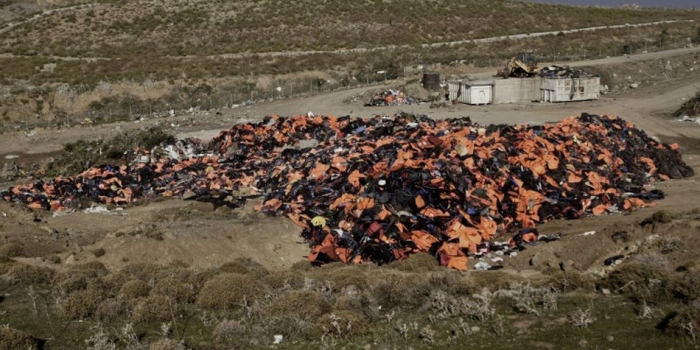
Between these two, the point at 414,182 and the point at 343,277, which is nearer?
the point at 343,277

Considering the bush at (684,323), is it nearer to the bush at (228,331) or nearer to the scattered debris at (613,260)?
the scattered debris at (613,260)

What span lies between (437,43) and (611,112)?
3683cm

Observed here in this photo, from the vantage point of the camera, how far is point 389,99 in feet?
122

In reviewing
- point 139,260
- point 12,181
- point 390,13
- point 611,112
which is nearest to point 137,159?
point 12,181

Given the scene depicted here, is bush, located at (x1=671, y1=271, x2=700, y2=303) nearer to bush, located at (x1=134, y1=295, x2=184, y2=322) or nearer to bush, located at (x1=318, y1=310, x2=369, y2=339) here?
bush, located at (x1=318, y1=310, x2=369, y2=339)

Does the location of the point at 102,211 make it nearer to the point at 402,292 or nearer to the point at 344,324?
the point at 402,292

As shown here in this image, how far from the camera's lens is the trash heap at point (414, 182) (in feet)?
47.6

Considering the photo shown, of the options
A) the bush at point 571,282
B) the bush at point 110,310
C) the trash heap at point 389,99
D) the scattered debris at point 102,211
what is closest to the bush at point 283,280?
the bush at point 110,310

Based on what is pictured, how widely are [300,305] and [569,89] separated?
28.9 metres

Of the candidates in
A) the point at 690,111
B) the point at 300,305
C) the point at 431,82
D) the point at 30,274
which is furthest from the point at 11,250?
the point at 431,82

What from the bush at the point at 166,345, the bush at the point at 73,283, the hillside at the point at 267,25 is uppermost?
the hillside at the point at 267,25

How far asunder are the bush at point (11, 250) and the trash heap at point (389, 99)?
25.0m

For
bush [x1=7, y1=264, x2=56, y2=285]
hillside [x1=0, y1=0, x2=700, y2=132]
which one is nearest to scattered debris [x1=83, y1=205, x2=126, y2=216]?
bush [x1=7, y1=264, x2=56, y2=285]

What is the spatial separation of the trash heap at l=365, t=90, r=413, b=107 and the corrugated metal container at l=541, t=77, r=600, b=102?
784 cm
